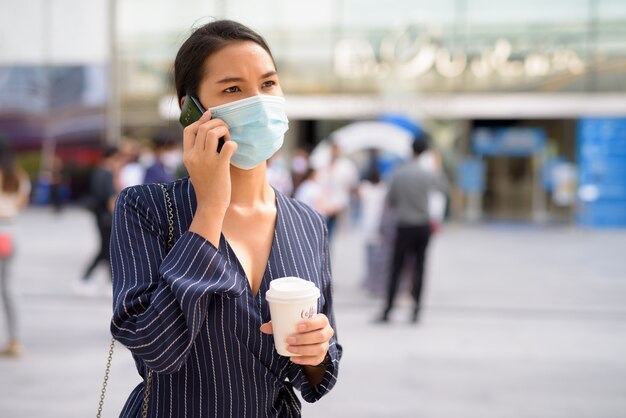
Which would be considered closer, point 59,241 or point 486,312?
point 486,312

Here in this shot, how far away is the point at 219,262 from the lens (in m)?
1.43

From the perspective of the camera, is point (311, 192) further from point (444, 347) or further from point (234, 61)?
point (234, 61)

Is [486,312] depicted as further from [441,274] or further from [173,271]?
[173,271]

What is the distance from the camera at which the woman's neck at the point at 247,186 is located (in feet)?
5.34

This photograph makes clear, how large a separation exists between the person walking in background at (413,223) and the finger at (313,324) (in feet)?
19.1

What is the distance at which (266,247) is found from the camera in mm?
1637

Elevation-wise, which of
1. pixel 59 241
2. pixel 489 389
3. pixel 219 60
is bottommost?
pixel 59 241

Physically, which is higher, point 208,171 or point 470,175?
point 208,171

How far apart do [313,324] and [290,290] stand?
0.09 m

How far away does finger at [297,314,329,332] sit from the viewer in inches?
55.6

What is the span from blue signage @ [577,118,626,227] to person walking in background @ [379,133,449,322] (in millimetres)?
11328

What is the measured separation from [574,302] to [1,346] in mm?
6081

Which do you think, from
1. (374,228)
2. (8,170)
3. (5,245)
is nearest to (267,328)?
(5,245)

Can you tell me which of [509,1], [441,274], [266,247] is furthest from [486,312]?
[509,1]
